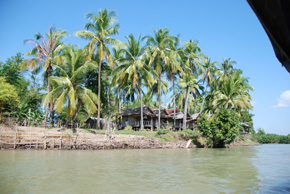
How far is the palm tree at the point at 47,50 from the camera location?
66.8ft

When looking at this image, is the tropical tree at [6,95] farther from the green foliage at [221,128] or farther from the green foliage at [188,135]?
the green foliage at [221,128]

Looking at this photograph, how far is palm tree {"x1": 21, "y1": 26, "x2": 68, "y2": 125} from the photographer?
66.8 ft

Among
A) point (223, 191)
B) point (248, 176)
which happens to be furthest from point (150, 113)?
point (223, 191)

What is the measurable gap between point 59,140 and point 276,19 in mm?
16547

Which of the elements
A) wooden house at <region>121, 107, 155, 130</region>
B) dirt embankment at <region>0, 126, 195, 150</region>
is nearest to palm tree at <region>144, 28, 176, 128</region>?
wooden house at <region>121, 107, 155, 130</region>

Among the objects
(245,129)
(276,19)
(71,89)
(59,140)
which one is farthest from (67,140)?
(245,129)

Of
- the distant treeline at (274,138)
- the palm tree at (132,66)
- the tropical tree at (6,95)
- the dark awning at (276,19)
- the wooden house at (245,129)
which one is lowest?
the distant treeline at (274,138)

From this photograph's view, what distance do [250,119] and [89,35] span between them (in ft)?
128

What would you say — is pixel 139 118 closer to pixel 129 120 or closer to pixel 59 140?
pixel 129 120

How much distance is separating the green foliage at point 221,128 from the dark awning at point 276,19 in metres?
22.5

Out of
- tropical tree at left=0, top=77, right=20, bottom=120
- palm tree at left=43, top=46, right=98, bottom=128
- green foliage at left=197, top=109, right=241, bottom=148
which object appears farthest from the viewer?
green foliage at left=197, top=109, right=241, bottom=148

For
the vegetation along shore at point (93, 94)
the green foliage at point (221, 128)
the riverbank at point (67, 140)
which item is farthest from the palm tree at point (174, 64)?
the riverbank at point (67, 140)

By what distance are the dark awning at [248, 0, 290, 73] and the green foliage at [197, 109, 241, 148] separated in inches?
885

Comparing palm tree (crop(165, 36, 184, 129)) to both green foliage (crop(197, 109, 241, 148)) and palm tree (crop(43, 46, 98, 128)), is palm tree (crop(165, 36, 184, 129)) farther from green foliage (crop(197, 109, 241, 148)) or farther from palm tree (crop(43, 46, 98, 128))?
palm tree (crop(43, 46, 98, 128))
